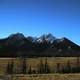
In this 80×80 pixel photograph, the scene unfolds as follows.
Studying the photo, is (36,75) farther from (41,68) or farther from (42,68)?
(41,68)

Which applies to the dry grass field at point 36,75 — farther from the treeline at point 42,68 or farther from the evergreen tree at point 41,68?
the evergreen tree at point 41,68

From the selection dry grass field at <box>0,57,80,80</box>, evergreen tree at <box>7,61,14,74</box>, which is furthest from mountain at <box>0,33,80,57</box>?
evergreen tree at <box>7,61,14,74</box>

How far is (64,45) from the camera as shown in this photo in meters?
91.7

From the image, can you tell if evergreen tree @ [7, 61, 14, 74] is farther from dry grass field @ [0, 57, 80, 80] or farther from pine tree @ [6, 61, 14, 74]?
dry grass field @ [0, 57, 80, 80]

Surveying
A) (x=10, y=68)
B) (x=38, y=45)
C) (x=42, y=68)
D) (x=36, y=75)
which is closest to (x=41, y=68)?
(x=42, y=68)

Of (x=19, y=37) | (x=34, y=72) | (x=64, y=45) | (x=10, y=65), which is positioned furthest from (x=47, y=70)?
(x=19, y=37)

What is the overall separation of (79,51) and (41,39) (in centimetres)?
2326

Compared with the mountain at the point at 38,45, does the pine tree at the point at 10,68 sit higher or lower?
lower

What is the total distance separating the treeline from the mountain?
63.8 feet

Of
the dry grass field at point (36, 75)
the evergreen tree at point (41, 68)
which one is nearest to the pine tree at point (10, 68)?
the dry grass field at point (36, 75)

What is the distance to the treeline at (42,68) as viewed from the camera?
51625 millimetres

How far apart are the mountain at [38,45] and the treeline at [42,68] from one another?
19.4 metres

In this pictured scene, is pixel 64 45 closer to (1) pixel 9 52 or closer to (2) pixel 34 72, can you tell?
(1) pixel 9 52

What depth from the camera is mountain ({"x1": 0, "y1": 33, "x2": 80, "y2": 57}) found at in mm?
79250
